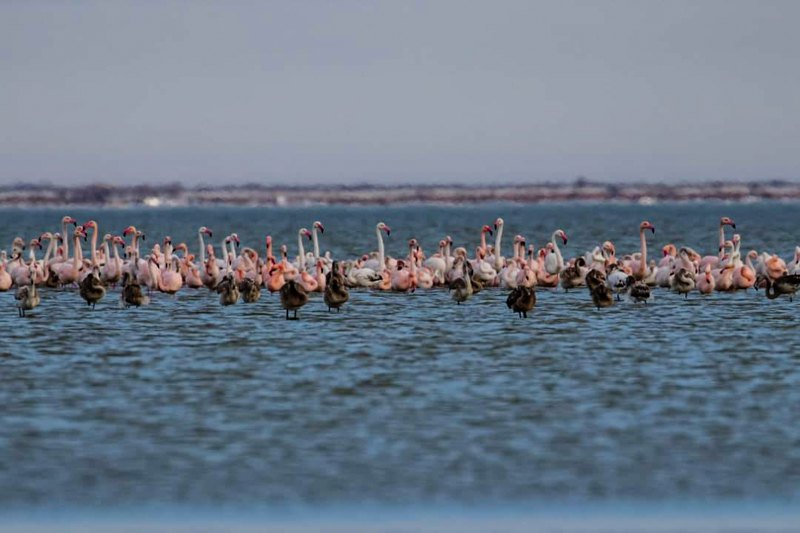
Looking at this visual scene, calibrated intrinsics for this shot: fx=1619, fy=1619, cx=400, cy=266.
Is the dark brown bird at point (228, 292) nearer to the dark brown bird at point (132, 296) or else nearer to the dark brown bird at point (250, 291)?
the dark brown bird at point (250, 291)

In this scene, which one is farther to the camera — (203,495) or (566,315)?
(566,315)

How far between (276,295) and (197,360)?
11132 mm

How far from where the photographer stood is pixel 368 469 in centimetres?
1409

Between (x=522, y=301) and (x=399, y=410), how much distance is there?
10720 mm

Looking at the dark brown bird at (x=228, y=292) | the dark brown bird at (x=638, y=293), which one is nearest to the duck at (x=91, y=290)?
the dark brown bird at (x=228, y=292)

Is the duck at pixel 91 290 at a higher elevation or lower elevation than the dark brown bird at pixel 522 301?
higher

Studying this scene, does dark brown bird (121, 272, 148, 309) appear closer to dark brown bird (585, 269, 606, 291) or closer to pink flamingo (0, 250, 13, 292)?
pink flamingo (0, 250, 13, 292)

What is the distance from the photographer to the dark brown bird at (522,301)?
27.8 metres

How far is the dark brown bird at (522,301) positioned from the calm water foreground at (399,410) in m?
0.42

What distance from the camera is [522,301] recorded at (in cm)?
2778

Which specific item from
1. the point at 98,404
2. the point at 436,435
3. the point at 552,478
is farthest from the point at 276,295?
the point at 552,478

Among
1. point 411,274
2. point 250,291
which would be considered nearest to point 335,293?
point 250,291

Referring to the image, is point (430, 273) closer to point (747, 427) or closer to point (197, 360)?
point (197, 360)

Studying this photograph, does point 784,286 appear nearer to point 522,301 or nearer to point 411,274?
point 522,301
